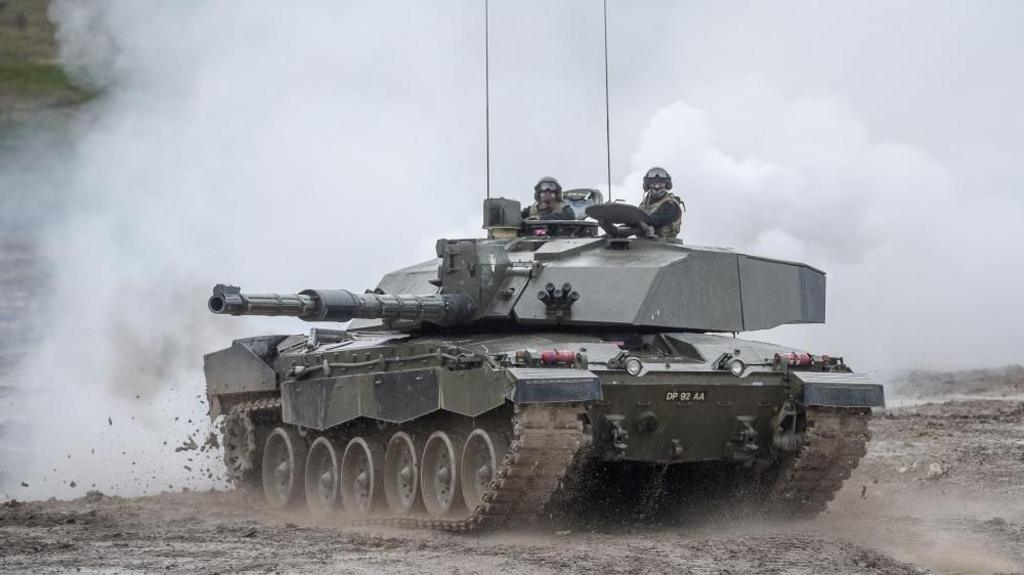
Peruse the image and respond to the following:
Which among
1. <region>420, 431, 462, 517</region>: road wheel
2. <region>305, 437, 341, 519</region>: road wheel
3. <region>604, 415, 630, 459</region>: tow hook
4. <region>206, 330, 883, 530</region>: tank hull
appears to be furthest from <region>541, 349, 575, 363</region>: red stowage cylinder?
<region>305, 437, 341, 519</region>: road wheel

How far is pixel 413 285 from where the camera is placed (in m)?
16.9

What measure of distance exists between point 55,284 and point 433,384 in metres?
11.5

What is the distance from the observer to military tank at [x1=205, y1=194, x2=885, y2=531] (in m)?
13.6

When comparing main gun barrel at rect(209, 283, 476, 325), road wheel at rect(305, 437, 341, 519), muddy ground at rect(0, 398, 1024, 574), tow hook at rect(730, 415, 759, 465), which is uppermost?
main gun barrel at rect(209, 283, 476, 325)

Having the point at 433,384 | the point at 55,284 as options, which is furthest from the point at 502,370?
the point at 55,284

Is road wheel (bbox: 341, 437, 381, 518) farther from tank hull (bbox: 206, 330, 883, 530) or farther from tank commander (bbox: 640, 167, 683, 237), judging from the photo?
tank commander (bbox: 640, 167, 683, 237)

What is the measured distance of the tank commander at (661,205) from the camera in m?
16.4

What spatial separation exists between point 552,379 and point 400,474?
9.94 ft

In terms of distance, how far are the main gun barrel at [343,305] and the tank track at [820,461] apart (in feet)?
10.4

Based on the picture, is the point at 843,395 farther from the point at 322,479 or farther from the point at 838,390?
the point at 322,479

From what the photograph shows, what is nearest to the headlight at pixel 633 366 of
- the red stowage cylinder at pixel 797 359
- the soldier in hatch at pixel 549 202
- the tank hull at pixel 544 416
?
the tank hull at pixel 544 416

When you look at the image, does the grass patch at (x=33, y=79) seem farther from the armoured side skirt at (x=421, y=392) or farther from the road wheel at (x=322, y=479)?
the road wheel at (x=322, y=479)

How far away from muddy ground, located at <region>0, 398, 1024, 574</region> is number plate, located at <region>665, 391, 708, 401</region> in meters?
1.11

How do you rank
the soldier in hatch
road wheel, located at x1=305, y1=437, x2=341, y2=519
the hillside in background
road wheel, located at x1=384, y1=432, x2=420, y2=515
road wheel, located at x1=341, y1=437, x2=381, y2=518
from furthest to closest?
the soldier in hatch, road wheel, located at x1=305, y1=437, x2=341, y2=519, road wheel, located at x1=341, y1=437, x2=381, y2=518, road wheel, located at x1=384, y1=432, x2=420, y2=515, the hillside in background
